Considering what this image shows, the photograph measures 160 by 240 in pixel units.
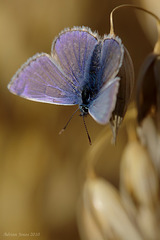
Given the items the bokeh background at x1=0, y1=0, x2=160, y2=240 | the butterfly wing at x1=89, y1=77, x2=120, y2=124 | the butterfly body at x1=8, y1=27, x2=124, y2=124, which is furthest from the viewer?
the bokeh background at x1=0, y1=0, x2=160, y2=240

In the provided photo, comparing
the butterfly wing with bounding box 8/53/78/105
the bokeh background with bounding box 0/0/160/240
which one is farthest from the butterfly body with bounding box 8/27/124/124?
the bokeh background with bounding box 0/0/160/240

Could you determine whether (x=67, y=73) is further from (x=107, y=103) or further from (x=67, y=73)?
(x=107, y=103)

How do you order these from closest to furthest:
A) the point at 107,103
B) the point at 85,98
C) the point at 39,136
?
the point at 107,103 → the point at 85,98 → the point at 39,136

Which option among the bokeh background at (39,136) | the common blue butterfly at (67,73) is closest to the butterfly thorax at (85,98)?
the common blue butterfly at (67,73)

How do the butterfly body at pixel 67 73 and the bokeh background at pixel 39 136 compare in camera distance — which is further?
the bokeh background at pixel 39 136

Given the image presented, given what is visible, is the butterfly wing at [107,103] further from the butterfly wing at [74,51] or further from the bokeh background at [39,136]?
the bokeh background at [39,136]

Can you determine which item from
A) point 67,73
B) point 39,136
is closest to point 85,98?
point 67,73

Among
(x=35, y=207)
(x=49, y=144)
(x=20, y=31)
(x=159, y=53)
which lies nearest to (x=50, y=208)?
(x=35, y=207)

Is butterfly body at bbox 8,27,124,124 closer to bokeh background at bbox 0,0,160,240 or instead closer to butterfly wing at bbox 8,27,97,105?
butterfly wing at bbox 8,27,97,105
